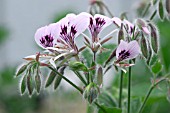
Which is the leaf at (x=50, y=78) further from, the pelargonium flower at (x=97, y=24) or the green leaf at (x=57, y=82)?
the pelargonium flower at (x=97, y=24)

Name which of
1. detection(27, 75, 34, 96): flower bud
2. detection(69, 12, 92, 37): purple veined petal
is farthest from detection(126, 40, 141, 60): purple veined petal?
detection(27, 75, 34, 96): flower bud

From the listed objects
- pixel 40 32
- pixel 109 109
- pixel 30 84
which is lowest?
pixel 109 109

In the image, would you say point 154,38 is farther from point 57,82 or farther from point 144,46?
point 57,82

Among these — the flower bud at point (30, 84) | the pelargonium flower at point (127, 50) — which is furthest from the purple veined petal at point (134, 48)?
the flower bud at point (30, 84)

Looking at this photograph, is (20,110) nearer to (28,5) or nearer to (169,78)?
(28,5)

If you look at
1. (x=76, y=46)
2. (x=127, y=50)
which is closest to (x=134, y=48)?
(x=127, y=50)

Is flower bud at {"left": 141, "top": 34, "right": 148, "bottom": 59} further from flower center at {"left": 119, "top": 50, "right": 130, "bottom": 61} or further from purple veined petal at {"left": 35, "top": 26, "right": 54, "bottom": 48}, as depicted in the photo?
purple veined petal at {"left": 35, "top": 26, "right": 54, "bottom": 48}
